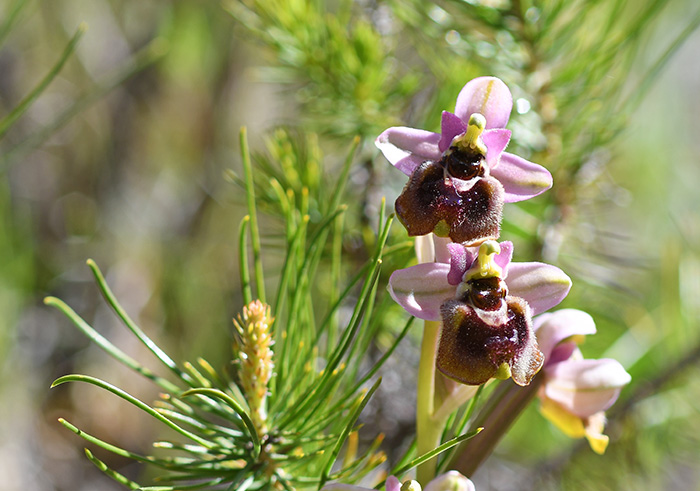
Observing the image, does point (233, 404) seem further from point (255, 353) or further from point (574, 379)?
point (574, 379)

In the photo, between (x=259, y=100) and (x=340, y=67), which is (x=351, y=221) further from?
(x=259, y=100)

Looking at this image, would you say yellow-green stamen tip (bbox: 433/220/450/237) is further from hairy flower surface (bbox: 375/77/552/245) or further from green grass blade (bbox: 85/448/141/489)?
green grass blade (bbox: 85/448/141/489)

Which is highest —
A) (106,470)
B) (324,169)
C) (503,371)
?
(503,371)

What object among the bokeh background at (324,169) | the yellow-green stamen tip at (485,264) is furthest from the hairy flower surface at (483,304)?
the bokeh background at (324,169)

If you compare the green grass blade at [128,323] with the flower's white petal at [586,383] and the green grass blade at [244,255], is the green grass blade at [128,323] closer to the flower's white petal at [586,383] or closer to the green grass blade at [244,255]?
the green grass blade at [244,255]

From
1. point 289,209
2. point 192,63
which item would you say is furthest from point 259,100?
point 289,209

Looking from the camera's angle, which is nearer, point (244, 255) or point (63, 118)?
point (244, 255)

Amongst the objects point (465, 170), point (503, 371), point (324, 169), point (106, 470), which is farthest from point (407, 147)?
point (324, 169)

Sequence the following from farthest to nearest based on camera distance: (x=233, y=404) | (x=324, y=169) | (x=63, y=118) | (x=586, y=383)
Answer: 1. (x=324, y=169)
2. (x=63, y=118)
3. (x=586, y=383)
4. (x=233, y=404)
